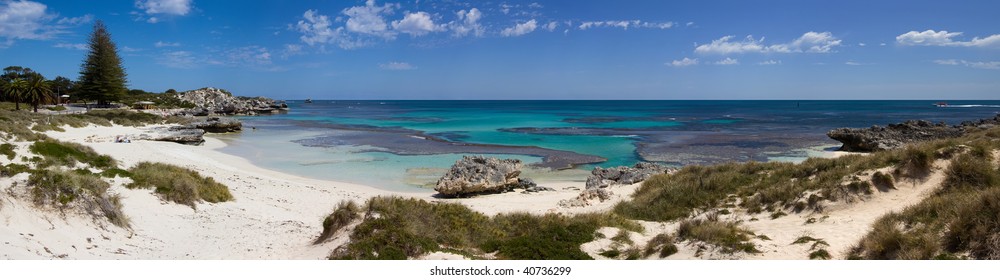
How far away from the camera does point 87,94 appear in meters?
64.4

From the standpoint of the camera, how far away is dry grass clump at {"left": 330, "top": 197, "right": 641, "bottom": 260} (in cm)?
818

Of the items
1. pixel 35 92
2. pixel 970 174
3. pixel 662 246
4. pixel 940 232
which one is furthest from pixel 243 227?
pixel 35 92

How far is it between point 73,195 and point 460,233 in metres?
6.71

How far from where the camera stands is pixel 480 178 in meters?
17.9

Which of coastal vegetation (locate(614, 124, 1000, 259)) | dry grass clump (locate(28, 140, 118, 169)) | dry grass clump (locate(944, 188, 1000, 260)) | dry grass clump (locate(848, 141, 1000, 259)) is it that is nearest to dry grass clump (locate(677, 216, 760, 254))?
coastal vegetation (locate(614, 124, 1000, 259))

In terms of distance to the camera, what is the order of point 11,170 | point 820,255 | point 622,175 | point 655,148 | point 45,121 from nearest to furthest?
point 820,255, point 11,170, point 622,175, point 45,121, point 655,148

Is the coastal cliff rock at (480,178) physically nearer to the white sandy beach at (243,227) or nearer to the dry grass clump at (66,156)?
the white sandy beach at (243,227)

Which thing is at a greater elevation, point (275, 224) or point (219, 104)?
point (219, 104)

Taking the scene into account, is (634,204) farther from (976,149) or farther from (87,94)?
(87,94)

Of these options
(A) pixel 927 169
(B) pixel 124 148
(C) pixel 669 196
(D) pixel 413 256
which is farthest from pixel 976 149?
(B) pixel 124 148

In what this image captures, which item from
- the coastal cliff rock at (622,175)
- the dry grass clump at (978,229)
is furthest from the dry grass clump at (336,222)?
the coastal cliff rock at (622,175)

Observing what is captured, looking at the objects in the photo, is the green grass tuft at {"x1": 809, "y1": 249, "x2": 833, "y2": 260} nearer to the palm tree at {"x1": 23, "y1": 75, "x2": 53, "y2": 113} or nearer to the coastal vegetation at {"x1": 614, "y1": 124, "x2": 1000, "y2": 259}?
the coastal vegetation at {"x1": 614, "y1": 124, "x2": 1000, "y2": 259}

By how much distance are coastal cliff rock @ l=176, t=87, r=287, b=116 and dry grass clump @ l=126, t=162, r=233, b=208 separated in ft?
212

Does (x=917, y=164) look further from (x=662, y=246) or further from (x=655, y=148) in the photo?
(x=655, y=148)
